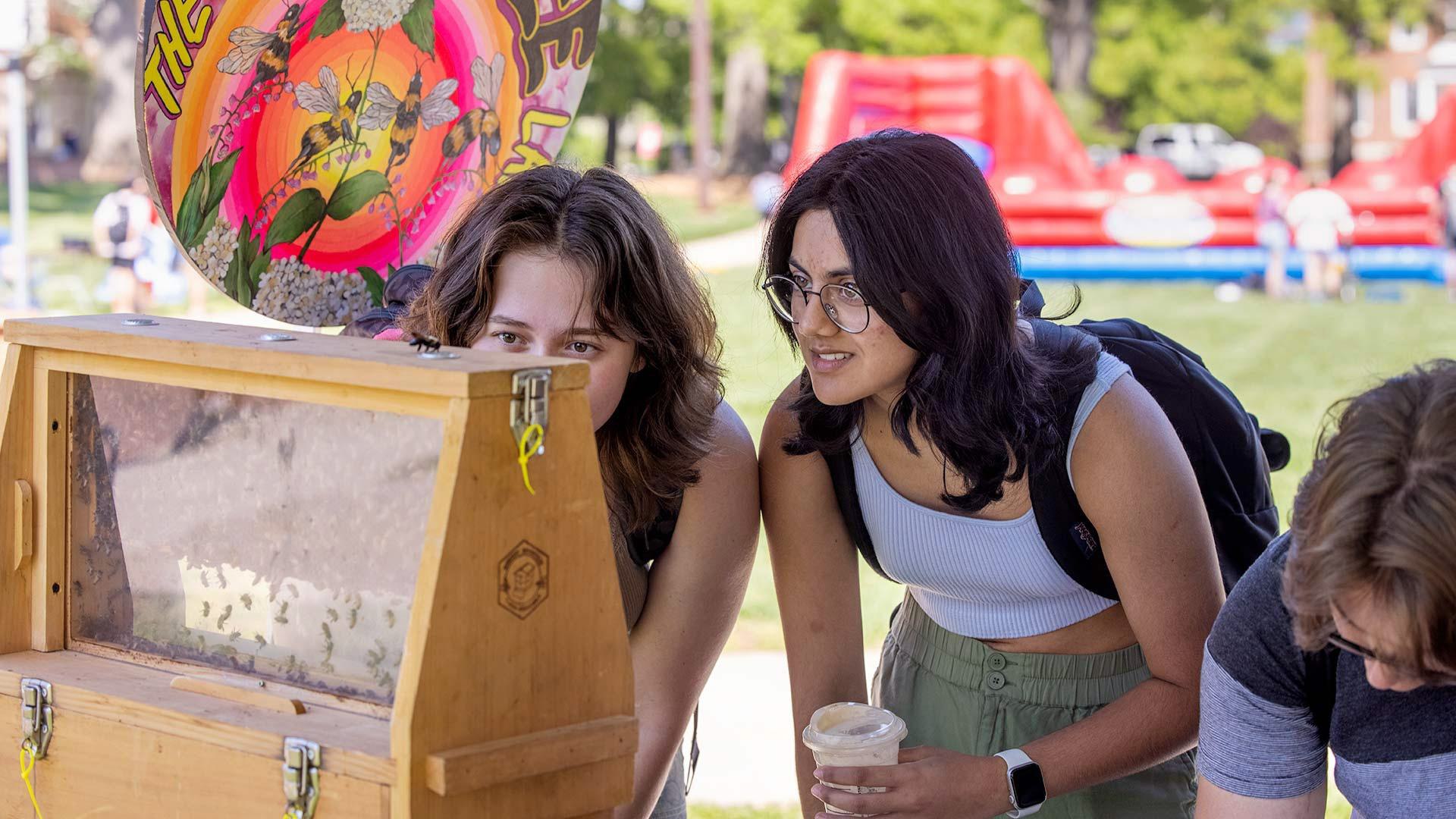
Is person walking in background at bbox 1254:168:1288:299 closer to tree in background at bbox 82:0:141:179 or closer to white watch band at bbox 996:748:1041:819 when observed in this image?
white watch band at bbox 996:748:1041:819

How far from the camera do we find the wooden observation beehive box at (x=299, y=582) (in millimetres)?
1304

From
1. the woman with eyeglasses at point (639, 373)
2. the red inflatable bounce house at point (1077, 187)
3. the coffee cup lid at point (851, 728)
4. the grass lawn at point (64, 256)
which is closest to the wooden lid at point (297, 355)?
the woman with eyeglasses at point (639, 373)

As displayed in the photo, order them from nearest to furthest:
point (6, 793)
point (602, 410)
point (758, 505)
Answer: point (6, 793)
point (602, 410)
point (758, 505)

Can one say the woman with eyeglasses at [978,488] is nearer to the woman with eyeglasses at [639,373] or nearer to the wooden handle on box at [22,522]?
the woman with eyeglasses at [639,373]

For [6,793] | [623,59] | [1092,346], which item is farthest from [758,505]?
[623,59]

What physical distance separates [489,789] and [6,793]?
1.90 ft

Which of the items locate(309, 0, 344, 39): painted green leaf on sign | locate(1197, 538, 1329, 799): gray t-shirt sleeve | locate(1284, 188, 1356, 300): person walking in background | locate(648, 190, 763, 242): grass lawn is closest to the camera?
locate(1197, 538, 1329, 799): gray t-shirt sleeve

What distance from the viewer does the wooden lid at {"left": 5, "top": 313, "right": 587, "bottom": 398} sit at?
1.30 metres

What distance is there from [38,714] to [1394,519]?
4.23 ft

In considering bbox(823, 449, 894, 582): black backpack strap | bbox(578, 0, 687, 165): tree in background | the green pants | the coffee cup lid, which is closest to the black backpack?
bbox(823, 449, 894, 582): black backpack strap

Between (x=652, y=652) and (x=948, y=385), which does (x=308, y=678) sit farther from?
(x=948, y=385)

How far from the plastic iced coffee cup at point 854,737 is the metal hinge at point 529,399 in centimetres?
57

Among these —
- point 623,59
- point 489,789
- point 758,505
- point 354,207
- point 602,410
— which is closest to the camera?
point 489,789

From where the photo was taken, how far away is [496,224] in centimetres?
177
